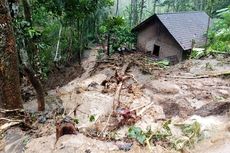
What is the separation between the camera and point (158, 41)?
23.1 m

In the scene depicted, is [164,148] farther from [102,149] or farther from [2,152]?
[2,152]

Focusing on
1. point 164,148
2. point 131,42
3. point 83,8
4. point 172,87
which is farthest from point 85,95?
point 131,42

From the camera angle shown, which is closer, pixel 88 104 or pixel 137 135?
pixel 137 135

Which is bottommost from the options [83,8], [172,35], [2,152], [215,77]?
[2,152]

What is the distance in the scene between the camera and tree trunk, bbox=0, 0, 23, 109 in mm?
5898

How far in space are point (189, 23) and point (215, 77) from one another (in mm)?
13406

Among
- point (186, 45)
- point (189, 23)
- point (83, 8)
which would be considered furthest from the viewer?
point (189, 23)

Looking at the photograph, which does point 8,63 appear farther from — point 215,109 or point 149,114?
point 215,109

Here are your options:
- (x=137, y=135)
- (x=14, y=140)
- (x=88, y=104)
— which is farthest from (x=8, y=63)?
(x=88, y=104)

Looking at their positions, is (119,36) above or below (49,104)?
A: above

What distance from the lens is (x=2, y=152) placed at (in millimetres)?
5812

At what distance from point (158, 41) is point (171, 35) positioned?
2.02 m

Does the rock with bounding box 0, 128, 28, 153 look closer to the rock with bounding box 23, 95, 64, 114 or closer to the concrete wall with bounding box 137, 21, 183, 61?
the rock with bounding box 23, 95, 64, 114

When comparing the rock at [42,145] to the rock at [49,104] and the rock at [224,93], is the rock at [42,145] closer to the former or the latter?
the rock at [49,104]
